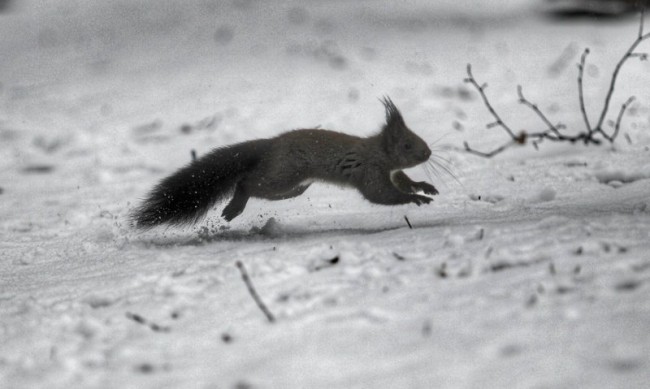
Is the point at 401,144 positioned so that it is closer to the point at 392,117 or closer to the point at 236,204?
the point at 392,117

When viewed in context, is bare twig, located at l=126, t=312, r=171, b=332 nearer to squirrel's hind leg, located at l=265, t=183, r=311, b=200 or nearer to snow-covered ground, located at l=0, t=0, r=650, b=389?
snow-covered ground, located at l=0, t=0, r=650, b=389

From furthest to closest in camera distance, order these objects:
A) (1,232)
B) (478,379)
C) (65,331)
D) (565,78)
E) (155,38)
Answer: (155,38), (565,78), (1,232), (65,331), (478,379)

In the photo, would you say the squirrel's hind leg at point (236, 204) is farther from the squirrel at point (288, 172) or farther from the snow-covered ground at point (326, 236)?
the snow-covered ground at point (326, 236)

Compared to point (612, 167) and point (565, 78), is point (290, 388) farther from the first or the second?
point (565, 78)

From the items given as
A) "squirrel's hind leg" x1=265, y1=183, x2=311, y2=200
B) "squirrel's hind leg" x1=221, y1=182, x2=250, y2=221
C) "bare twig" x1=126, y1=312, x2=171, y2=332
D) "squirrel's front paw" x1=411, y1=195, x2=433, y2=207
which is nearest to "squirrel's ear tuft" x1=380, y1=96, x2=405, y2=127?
"squirrel's front paw" x1=411, y1=195, x2=433, y2=207

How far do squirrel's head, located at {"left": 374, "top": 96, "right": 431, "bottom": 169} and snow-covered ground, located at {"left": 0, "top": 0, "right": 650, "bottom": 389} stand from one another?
329mm

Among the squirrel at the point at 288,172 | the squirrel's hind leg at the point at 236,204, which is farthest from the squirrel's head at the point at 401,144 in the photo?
the squirrel's hind leg at the point at 236,204

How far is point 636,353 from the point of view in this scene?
6.63ft

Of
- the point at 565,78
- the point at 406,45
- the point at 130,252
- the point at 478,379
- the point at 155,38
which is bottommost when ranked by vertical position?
the point at 478,379

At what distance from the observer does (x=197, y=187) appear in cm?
428

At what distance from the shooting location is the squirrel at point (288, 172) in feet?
13.8

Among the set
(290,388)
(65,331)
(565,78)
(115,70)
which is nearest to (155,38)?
(115,70)

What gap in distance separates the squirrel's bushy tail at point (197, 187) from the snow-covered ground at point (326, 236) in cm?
17

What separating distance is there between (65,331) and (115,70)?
7.85m
